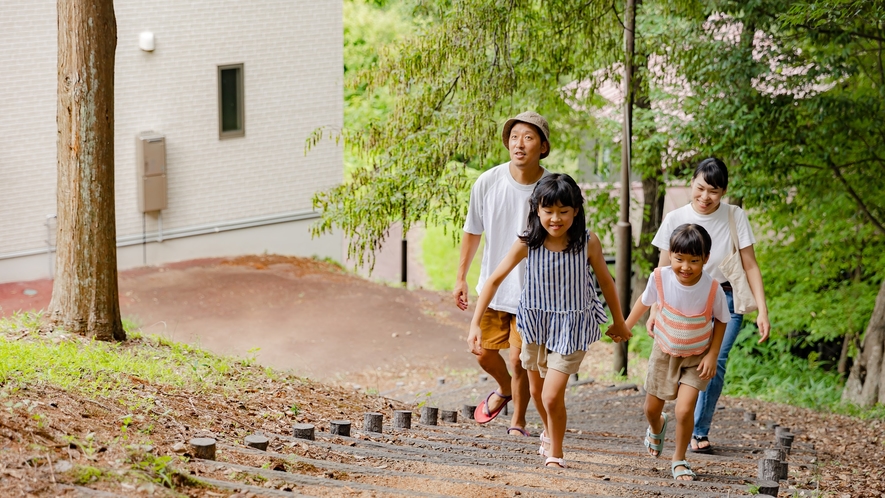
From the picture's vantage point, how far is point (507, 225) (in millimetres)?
5598

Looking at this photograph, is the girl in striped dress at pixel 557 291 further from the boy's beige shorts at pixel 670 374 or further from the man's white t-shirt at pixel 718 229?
the man's white t-shirt at pixel 718 229

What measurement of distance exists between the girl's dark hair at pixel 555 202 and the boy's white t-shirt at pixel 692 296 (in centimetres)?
48

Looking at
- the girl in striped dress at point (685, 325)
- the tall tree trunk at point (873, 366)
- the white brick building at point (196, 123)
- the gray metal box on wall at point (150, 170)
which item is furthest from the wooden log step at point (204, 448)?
the gray metal box on wall at point (150, 170)

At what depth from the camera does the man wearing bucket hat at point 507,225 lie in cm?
548

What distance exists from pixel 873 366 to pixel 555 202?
7.74m

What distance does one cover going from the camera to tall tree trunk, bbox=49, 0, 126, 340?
24.0 ft

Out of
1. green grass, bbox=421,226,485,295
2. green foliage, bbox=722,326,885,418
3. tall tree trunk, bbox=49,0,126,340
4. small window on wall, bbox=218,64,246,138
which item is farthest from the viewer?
green grass, bbox=421,226,485,295

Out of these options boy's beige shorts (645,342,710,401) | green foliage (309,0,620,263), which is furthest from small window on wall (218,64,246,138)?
boy's beige shorts (645,342,710,401)

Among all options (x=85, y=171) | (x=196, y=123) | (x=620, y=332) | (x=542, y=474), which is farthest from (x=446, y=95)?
(x=196, y=123)

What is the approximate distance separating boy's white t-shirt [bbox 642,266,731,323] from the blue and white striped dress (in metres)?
0.35

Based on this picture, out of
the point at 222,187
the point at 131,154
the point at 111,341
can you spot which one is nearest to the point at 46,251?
the point at 131,154

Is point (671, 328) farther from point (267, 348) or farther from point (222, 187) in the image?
point (222, 187)

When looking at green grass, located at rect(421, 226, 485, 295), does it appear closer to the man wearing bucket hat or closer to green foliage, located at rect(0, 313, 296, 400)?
green foliage, located at rect(0, 313, 296, 400)

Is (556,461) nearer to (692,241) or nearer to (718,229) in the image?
(692,241)
